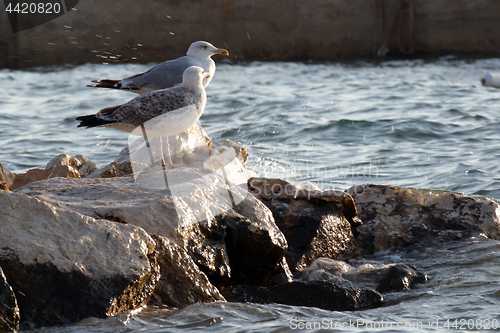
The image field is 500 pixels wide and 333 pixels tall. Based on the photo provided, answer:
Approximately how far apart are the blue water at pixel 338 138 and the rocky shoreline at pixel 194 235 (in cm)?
17

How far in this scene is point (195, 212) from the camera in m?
4.01

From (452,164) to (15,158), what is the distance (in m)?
6.45

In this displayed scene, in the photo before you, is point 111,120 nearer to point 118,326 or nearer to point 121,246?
point 121,246

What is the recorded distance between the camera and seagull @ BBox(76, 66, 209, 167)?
465 cm

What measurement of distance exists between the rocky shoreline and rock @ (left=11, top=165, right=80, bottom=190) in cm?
2

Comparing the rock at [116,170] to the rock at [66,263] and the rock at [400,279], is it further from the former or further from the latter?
the rock at [400,279]

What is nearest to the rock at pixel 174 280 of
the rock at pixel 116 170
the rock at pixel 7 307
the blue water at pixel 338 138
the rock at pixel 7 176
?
the blue water at pixel 338 138

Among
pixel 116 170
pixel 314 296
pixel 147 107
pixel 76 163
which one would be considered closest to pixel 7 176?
pixel 76 163

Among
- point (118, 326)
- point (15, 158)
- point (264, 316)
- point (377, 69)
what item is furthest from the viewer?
point (377, 69)

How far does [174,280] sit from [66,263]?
73cm

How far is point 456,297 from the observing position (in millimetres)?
4086

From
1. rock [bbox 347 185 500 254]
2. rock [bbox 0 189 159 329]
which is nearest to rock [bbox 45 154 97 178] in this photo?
rock [bbox 0 189 159 329]

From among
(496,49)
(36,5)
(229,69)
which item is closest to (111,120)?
(229,69)

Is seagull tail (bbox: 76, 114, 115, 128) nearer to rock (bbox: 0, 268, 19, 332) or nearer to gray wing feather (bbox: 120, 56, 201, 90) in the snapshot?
gray wing feather (bbox: 120, 56, 201, 90)
